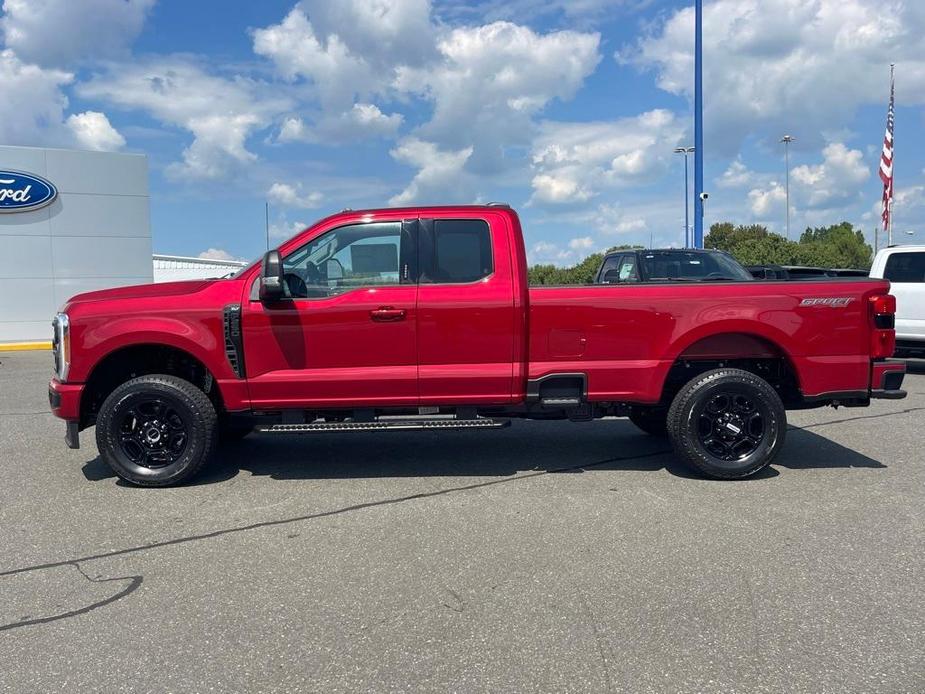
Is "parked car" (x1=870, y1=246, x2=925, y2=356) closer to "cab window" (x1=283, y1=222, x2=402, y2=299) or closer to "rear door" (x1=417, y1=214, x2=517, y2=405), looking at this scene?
"rear door" (x1=417, y1=214, x2=517, y2=405)

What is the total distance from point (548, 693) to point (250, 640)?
4.43ft

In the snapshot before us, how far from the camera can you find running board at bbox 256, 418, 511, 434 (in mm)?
5762

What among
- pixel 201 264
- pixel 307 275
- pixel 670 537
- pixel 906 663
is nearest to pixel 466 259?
pixel 307 275

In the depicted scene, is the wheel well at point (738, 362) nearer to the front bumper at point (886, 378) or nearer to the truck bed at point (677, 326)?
the truck bed at point (677, 326)

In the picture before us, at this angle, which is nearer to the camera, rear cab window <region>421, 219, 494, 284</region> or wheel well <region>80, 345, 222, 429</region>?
rear cab window <region>421, 219, 494, 284</region>

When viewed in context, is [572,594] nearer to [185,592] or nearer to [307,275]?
[185,592]

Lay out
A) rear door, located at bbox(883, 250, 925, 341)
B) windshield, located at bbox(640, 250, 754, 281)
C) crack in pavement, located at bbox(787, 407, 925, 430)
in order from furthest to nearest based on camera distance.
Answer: rear door, located at bbox(883, 250, 925, 341) → windshield, located at bbox(640, 250, 754, 281) → crack in pavement, located at bbox(787, 407, 925, 430)

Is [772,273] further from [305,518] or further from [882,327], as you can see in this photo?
[305,518]

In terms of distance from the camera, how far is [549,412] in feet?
19.9

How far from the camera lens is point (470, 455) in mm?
6770

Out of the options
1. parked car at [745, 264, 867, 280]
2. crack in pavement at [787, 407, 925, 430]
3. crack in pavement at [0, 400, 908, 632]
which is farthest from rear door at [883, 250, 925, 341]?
crack in pavement at [0, 400, 908, 632]

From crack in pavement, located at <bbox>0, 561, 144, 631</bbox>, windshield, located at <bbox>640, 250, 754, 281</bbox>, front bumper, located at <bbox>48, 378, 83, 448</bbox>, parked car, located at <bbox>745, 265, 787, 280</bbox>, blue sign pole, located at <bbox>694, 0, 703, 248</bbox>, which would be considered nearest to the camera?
crack in pavement, located at <bbox>0, 561, 144, 631</bbox>

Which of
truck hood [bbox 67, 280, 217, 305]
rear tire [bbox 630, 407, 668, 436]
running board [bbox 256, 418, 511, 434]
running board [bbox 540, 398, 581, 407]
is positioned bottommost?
rear tire [bbox 630, 407, 668, 436]

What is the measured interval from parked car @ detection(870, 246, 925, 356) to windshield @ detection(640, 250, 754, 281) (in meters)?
2.78
